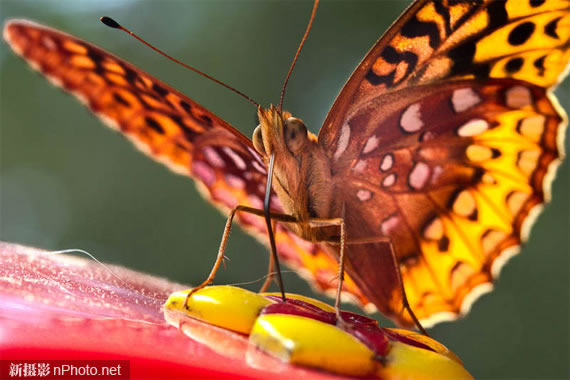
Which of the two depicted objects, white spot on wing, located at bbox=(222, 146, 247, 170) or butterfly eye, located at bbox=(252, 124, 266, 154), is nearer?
butterfly eye, located at bbox=(252, 124, 266, 154)

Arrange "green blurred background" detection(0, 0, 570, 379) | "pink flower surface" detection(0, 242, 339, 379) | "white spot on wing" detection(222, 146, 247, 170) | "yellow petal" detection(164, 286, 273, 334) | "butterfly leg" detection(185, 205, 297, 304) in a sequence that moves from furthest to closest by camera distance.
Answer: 1. "green blurred background" detection(0, 0, 570, 379)
2. "white spot on wing" detection(222, 146, 247, 170)
3. "butterfly leg" detection(185, 205, 297, 304)
4. "yellow petal" detection(164, 286, 273, 334)
5. "pink flower surface" detection(0, 242, 339, 379)

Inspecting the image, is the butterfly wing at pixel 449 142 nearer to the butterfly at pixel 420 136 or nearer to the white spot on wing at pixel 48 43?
the butterfly at pixel 420 136

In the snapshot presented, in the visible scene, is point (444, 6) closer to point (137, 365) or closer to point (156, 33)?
point (137, 365)

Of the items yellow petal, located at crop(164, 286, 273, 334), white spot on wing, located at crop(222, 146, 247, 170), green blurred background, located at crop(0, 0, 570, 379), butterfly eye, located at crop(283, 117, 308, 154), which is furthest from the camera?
green blurred background, located at crop(0, 0, 570, 379)

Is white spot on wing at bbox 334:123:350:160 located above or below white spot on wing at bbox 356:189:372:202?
above

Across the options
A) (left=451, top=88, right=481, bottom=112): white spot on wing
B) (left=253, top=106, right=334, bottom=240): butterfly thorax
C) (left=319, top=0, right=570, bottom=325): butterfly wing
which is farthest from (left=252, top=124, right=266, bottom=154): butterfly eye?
(left=451, top=88, right=481, bottom=112): white spot on wing

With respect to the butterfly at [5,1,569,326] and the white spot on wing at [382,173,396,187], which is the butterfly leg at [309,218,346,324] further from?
→ the white spot on wing at [382,173,396,187]

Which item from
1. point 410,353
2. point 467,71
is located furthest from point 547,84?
point 410,353

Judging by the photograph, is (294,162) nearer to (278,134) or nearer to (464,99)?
(278,134)
